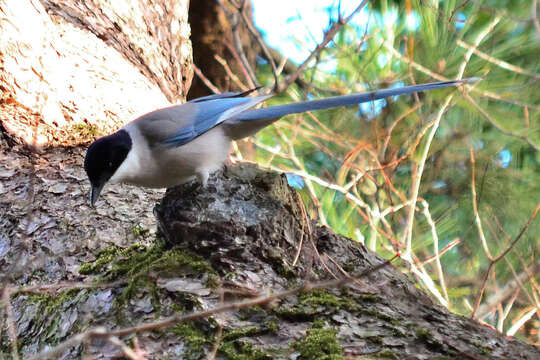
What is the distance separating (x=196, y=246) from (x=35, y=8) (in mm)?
1201

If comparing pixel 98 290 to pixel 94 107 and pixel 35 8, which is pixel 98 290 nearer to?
pixel 94 107

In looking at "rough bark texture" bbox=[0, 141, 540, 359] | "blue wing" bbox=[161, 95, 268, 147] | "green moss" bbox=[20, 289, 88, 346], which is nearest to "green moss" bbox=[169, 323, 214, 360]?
"rough bark texture" bbox=[0, 141, 540, 359]

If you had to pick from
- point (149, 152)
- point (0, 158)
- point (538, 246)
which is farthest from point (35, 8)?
point (538, 246)

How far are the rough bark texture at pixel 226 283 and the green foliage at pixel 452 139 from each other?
4.91ft

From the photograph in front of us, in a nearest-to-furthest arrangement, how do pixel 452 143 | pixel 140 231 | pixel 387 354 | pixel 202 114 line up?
pixel 387 354 → pixel 140 231 → pixel 202 114 → pixel 452 143

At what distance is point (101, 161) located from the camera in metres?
1.88

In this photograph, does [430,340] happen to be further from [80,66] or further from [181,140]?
[80,66]

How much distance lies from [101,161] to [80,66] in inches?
24.8

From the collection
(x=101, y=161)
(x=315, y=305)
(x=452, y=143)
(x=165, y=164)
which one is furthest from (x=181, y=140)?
(x=452, y=143)

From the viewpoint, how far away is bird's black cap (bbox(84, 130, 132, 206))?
6.18 feet

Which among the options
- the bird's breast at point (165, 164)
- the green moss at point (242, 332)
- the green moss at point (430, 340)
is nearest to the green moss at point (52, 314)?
the green moss at point (242, 332)

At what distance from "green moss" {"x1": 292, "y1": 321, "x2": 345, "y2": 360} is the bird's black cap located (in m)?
0.89

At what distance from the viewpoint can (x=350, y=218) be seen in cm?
358

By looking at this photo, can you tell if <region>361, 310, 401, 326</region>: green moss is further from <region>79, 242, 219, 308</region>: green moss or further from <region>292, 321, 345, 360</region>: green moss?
<region>79, 242, 219, 308</region>: green moss
